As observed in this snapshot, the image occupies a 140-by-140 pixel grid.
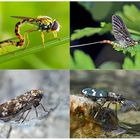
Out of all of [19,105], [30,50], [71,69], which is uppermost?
[30,50]

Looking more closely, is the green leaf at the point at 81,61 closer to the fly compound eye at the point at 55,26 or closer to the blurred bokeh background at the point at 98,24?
the blurred bokeh background at the point at 98,24

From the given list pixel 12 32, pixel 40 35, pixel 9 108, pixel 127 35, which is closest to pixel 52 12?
pixel 40 35

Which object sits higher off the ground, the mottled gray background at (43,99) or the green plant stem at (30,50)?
the green plant stem at (30,50)

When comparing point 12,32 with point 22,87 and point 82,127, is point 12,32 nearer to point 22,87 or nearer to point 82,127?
point 22,87

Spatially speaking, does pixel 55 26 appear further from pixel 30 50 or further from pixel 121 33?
pixel 121 33

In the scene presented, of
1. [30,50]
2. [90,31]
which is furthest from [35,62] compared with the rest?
[90,31]

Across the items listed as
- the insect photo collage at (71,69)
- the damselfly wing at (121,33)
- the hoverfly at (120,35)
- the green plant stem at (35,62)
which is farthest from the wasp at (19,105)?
the damselfly wing at (121,33)
